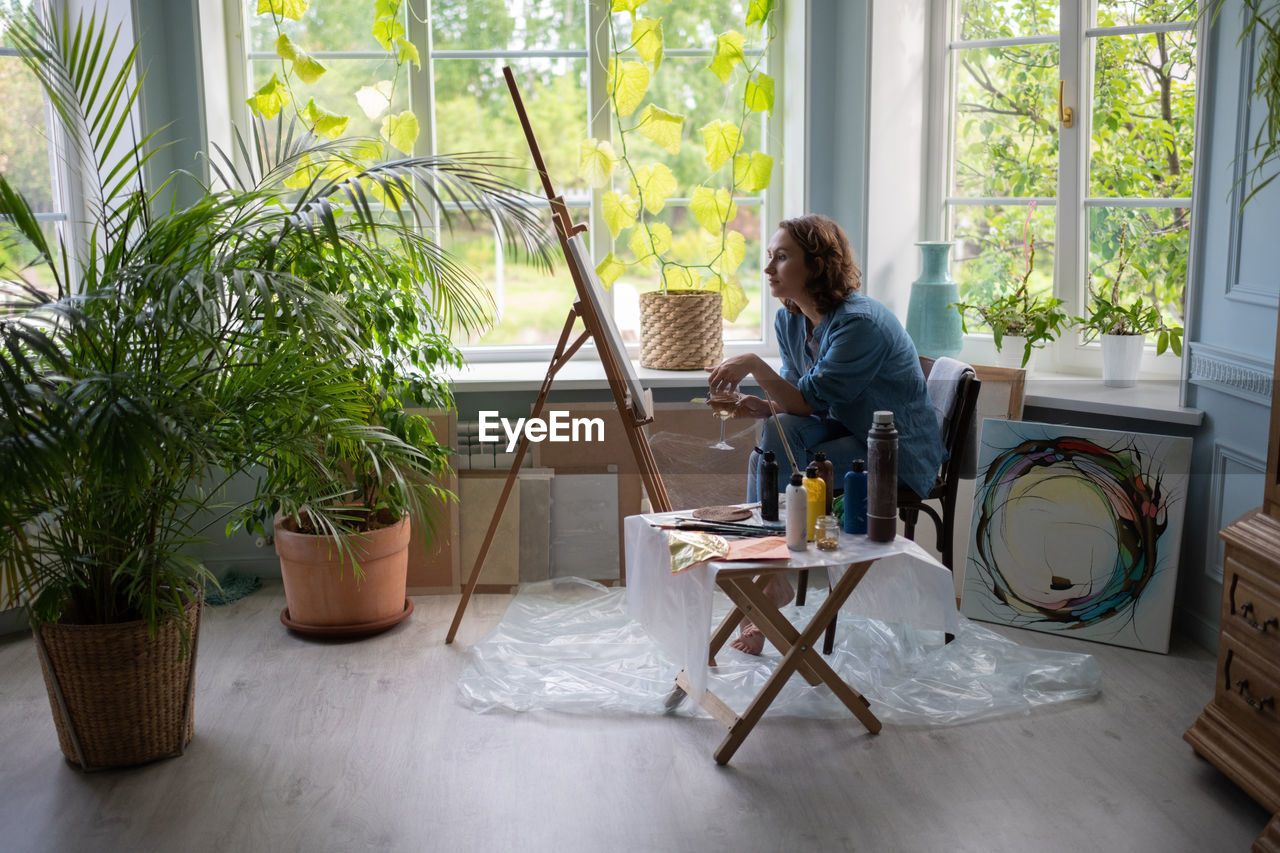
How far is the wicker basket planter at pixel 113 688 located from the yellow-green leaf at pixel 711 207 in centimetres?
239

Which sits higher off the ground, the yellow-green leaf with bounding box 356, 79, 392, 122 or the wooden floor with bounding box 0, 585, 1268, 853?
the yellow-green leaf with bounding box 356, 79, 392, 122

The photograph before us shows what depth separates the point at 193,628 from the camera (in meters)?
2.89

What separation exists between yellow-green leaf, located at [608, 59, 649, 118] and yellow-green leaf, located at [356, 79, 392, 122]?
82 centimetres

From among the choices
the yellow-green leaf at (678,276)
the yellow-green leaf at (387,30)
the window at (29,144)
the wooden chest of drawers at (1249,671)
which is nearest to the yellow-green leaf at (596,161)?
the yellow-green leaf at (678,276)

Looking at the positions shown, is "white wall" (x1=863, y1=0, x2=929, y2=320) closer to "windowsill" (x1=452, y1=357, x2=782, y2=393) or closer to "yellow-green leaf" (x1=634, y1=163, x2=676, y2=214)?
"windowsill" (x1=452, y1=357, x2=782, y2=393)

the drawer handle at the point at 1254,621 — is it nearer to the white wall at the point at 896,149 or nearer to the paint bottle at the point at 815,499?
the paint bottle at the point at 815,499

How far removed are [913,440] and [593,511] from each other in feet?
4.30

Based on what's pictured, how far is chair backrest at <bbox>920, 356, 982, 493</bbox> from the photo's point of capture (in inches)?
135

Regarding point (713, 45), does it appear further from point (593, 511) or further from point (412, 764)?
point (412, 764)

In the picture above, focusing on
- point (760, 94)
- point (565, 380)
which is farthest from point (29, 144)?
point (760, 94)

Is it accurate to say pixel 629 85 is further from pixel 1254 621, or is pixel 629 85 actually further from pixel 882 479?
pixel 1254 621

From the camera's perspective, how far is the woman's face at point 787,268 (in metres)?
3.46

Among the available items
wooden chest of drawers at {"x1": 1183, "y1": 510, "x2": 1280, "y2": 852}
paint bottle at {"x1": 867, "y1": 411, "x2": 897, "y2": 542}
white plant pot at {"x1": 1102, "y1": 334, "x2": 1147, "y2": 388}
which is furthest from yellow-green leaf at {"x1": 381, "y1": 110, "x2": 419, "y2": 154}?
wooden chest of drawers at {"x1": 1183, "y1": 510, "x2": 1280, "y2": 852}

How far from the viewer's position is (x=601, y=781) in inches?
108
